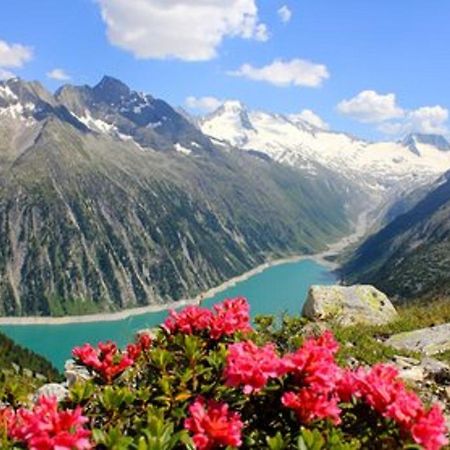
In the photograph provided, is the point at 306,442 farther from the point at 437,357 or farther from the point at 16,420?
the point at 437,357

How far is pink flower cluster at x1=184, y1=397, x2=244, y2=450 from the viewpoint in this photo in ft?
21.4

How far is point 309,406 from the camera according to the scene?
23.2 feet

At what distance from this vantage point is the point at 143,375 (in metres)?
10.6

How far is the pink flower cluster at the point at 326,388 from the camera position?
21.9 ft

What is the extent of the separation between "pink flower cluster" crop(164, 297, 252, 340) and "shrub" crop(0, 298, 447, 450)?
0.46 m

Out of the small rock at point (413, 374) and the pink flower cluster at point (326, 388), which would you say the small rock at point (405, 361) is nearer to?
the small rock at point (413, 374)

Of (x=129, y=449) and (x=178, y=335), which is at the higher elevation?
(x=178, y=335)

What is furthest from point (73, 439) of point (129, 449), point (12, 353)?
point (12, 353)

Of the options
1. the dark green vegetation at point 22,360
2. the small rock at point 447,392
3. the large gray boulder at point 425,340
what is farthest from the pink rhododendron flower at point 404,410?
the dark green vegetation at point 22,360

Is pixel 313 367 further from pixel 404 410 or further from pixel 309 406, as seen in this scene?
pixel 404 410

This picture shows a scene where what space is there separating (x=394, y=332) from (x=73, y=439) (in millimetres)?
23337

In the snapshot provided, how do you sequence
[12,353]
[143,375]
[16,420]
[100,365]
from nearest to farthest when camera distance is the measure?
[16,420], [100,365], [143,375], [12,353]

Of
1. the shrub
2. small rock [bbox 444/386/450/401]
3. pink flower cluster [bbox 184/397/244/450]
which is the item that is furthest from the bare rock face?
pink flower cluster [bbox 184/397/244/450]

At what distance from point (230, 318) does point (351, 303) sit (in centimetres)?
2986
